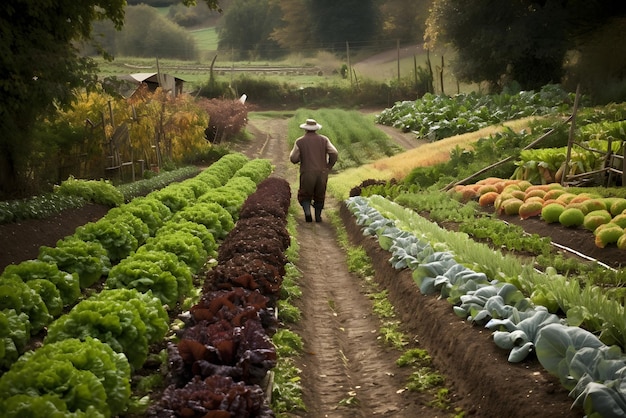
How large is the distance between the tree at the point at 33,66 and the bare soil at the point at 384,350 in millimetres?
2249

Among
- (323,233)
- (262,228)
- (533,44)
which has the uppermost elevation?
(533,44)

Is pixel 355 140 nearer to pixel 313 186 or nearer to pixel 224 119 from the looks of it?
pixel 224 119

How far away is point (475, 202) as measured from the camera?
43.9ft

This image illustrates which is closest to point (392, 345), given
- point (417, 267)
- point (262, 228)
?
point (417, 267)

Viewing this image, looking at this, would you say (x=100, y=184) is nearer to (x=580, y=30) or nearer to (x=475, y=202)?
(x=475, y=202)

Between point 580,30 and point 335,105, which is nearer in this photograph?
point 580,30

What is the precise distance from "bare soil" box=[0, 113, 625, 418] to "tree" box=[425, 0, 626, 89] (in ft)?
77.4

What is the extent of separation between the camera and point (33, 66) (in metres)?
12.7

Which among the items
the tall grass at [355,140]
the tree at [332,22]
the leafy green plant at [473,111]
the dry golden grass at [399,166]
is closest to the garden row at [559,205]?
the dry golden grass at [399,166]

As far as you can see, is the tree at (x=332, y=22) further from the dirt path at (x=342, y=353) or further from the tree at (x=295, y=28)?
the dirt path at (x=342, y=353)

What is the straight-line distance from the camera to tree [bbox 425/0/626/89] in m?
32.7

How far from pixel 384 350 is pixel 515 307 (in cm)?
203

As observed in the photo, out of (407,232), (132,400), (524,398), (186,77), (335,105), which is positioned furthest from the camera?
(186,77)

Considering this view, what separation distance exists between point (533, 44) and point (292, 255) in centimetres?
2529
